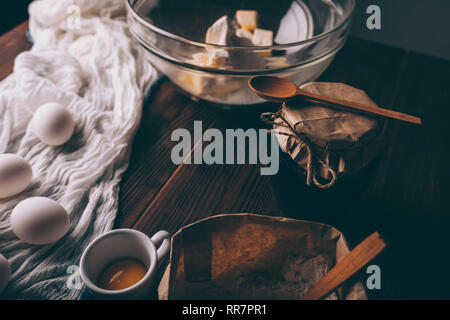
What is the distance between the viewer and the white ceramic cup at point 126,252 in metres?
0.40

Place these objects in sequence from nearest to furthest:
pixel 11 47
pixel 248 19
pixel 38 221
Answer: pixel 38 221 < pixel 248 19 < pixel 11 47

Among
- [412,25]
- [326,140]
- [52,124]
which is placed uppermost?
[412,25]

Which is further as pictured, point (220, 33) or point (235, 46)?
point (220, 33)

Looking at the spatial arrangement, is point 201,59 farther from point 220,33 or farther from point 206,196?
point 206,196

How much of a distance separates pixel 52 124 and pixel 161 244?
12.9 inches

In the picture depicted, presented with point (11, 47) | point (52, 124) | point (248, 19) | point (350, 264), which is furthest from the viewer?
point (11, 47)

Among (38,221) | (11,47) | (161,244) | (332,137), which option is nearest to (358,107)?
(332,137)

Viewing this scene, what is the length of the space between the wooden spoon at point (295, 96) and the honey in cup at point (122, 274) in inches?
11.6

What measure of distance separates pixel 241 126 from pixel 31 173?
0.39 metres

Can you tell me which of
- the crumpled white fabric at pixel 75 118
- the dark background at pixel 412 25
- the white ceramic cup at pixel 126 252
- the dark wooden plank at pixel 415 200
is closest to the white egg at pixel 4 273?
the crumpled white fabric at pixel 75 118

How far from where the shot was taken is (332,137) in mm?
398

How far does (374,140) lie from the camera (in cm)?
43
